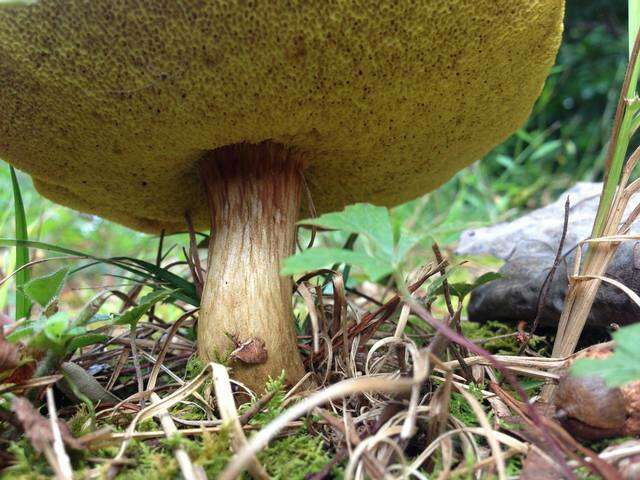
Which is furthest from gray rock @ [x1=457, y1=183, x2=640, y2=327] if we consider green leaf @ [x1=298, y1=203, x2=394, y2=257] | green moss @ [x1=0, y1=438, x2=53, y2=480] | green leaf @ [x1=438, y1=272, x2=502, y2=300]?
green moss @ [x1=0, y1=438, x2=53, y2=480]

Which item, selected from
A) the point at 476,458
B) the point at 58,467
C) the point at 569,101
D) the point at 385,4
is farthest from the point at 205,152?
the point at 569,101

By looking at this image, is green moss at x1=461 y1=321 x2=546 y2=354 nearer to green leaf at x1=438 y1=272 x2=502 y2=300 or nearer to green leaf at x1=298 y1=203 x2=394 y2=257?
green leaf at x1=438 y1=272 x2=502 y2=300

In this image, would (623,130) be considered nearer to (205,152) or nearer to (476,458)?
(476,458)

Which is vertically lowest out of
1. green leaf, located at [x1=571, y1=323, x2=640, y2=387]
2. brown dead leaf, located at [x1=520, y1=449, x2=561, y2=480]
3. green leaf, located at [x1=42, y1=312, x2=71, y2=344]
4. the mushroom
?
brown dead leaf, located at [x1=520, y1=449, x2=561, y2=480]

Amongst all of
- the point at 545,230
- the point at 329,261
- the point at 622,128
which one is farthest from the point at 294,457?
the point at 545,230

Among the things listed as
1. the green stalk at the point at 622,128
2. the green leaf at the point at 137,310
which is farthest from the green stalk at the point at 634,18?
the green leaf at the point at 137,310
